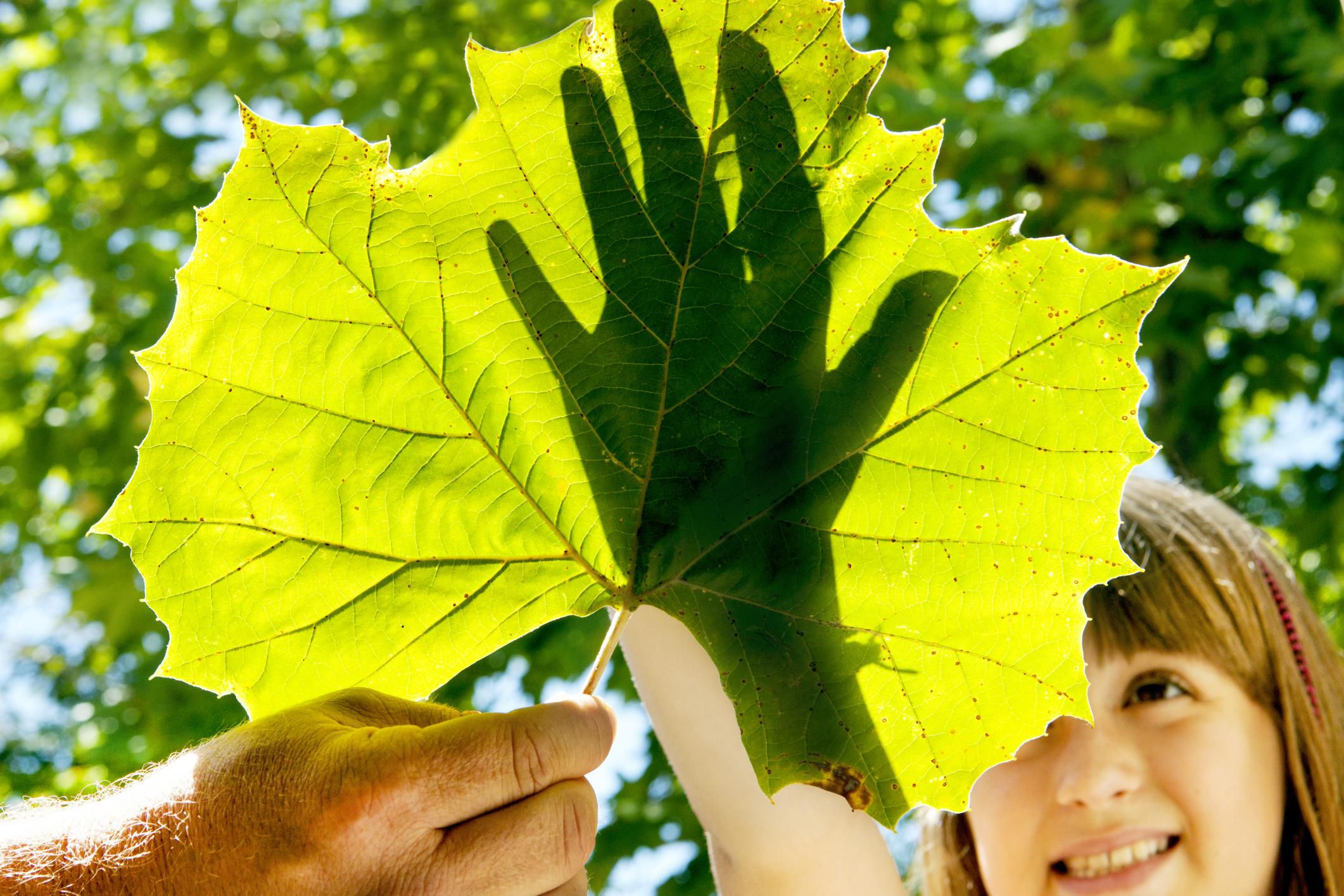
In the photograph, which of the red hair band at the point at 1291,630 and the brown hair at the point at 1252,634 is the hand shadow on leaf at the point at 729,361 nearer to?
the brown hair at the point at 1252,634

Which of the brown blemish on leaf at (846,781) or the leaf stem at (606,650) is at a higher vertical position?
the leaf stem at (606,650)

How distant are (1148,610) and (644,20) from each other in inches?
67.4

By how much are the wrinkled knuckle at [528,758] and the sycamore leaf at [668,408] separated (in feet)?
0.43

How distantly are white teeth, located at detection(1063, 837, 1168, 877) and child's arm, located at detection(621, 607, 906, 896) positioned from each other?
2.21 feet

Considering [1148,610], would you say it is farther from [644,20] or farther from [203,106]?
[203,106]

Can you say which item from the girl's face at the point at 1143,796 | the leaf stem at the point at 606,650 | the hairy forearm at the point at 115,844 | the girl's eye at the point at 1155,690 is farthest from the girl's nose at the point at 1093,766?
the hairy forearm at the point at 115,844

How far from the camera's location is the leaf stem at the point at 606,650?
836mm

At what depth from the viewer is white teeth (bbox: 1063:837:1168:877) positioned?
1.92 m

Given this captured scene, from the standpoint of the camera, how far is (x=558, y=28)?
124 inches

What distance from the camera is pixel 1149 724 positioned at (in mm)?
1996

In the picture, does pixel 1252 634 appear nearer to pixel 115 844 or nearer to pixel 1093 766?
pixel 1093 766

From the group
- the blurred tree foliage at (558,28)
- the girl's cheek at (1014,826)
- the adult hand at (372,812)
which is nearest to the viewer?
the adult hand at (372,812)

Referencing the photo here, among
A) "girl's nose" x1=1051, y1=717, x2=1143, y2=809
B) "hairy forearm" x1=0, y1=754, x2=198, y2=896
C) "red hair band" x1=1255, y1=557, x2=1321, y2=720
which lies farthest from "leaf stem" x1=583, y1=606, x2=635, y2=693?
"red hair band" x1=1255, y1=557, x2=1321, y2=720

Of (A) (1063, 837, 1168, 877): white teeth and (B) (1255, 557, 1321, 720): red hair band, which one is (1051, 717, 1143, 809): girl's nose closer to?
(A) (1063, 837, 1168, 877): white teeth
